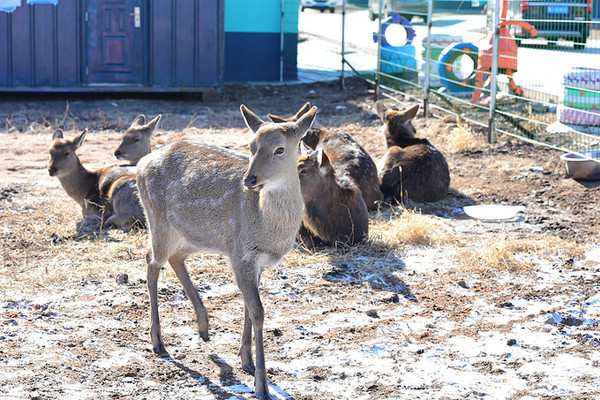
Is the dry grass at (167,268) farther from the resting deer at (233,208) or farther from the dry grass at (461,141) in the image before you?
the dry grass at (461,141)

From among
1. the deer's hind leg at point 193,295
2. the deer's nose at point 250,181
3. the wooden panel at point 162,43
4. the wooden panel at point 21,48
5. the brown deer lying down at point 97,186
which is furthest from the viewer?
the wooden panel at point 162,43

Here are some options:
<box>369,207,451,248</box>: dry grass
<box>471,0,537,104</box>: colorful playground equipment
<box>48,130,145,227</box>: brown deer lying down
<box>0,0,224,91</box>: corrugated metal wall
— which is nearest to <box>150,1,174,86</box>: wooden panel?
<box>0,0,224,91</box>: corrugated metal wall

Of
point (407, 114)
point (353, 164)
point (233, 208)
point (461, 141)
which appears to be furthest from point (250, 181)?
point (461, 141)

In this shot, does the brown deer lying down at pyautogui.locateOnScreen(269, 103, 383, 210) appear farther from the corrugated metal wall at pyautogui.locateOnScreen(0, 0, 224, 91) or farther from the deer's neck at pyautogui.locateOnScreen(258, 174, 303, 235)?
the corrugated metal wall at pyautogui.locateOnScreen(0, 0, 224, 91)

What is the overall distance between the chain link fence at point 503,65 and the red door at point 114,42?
454 centimetres

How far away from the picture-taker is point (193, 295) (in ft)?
18.7

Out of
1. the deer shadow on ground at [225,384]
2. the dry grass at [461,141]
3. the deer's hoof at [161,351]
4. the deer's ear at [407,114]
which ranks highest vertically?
the deer's ear at [407,114]

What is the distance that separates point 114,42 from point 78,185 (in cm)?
662

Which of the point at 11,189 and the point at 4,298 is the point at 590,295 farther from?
the point at 11,189

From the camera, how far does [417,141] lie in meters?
10.2

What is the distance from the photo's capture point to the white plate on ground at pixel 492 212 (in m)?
8.70

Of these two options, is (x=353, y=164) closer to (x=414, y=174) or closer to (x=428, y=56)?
(x=414, y=174)

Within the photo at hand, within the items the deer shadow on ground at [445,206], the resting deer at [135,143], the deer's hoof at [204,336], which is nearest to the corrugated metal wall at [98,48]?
the resting deer at [135,143]

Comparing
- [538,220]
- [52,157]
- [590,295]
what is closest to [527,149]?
[538,220]
